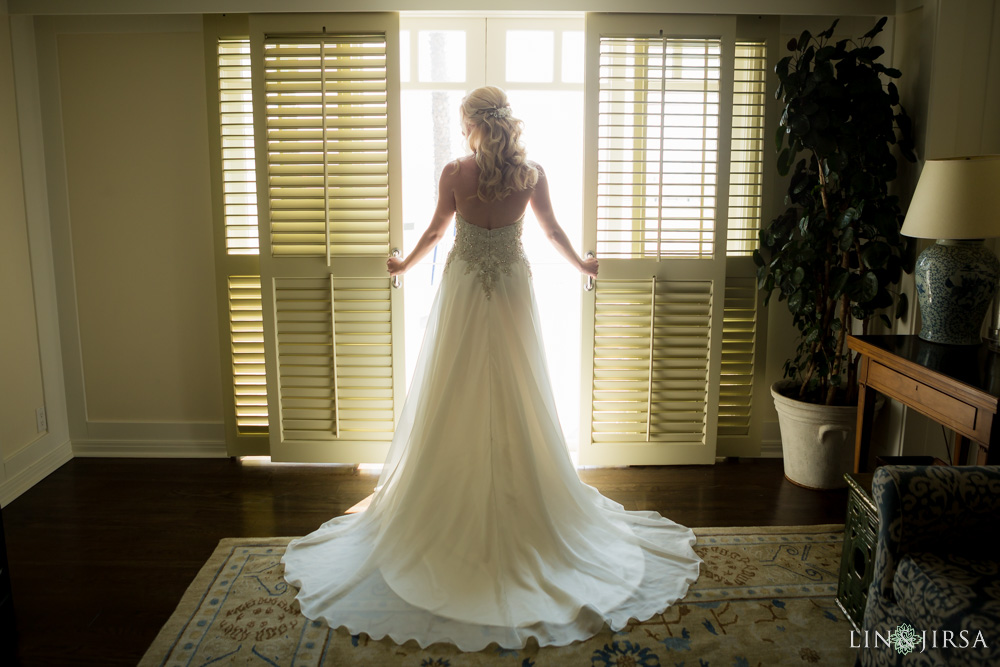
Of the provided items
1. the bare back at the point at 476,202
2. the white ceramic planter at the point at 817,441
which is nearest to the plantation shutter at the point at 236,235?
the bare back at the point at 476,202

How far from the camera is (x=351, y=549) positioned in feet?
8.63

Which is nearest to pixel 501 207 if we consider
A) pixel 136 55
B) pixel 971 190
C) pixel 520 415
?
pixel 520 415

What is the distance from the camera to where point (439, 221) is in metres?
2.80

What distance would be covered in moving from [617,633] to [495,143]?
1660mm

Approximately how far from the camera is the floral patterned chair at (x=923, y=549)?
66.4 inches

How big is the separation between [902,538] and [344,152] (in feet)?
8.57

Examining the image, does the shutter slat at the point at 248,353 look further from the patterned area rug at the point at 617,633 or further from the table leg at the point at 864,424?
the table leg at the point at 864,424

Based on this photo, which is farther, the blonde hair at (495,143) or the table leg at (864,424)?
the table leg at (864,424)

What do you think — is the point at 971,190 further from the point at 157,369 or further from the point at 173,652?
the point at 157,369

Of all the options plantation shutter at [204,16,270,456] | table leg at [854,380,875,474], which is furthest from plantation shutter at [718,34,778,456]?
plantation shutter at [204,16,270,456]

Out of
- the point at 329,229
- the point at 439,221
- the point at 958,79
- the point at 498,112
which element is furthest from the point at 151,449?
the point at 958,79

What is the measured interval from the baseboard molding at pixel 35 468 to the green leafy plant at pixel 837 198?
137 inches

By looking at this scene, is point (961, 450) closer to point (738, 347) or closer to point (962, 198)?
point (962, 198)

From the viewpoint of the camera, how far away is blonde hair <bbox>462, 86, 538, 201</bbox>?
255 cm
